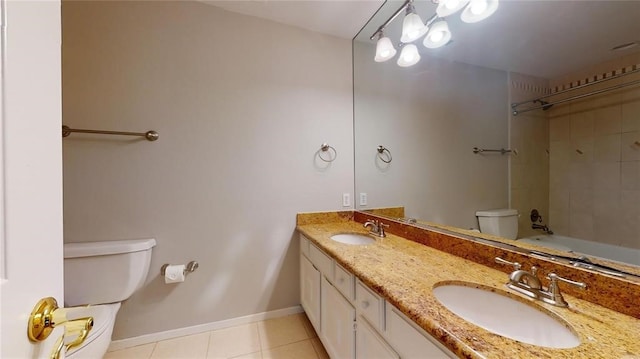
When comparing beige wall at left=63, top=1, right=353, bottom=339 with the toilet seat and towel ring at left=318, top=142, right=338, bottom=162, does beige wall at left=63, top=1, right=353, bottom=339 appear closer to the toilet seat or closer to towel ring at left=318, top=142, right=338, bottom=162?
towel ring at left=318, top=142, right=338, bottom=162

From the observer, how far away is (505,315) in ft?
2.65

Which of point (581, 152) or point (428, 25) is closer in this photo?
point (581, 152)

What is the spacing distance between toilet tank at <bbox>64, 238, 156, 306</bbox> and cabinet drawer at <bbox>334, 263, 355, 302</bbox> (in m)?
1.20

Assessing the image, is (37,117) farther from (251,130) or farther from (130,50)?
(130,50)

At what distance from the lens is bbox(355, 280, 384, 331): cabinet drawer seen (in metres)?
0.88

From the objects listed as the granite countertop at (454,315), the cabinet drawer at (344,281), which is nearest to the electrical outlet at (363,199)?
the granite countertop at (454,315)

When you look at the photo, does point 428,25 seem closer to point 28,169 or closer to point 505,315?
point 505,315

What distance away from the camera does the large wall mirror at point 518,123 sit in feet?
3.20

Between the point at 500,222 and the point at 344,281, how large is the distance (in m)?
0.91

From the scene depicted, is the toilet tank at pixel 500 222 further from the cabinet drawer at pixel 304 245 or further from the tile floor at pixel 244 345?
the tile floor at pixel 244 345

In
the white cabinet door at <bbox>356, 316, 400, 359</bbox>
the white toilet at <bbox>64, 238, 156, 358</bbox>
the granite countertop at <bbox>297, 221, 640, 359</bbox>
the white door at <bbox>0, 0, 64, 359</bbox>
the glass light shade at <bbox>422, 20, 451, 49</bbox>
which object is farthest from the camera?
the glass light shade at <bbox>422, 20, 451, 49</bbox>

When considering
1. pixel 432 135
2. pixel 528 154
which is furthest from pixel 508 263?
pixel 432 135

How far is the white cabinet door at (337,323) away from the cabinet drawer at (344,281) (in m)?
0.04

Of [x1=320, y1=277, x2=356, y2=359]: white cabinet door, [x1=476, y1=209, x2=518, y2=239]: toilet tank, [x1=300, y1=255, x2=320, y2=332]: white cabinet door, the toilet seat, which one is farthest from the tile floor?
[x1=476, y1=209, x2=518, y2=239]: toilet tank
